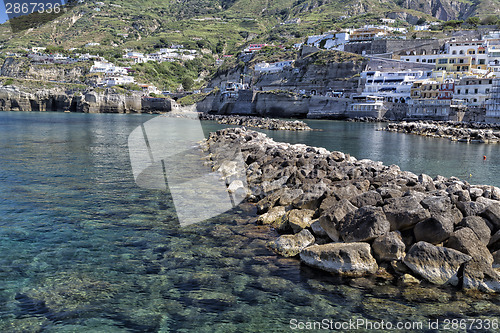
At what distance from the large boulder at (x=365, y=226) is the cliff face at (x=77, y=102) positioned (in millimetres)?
124096

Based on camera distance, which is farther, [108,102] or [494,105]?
[108,102]

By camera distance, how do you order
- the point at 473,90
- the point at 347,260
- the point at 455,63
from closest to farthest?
the point at 347,260 → the point at 473,90 → the point at 455,63

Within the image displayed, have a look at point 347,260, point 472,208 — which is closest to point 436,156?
point 472,208

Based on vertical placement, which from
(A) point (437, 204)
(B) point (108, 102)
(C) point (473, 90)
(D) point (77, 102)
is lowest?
(A) point (437, 204)

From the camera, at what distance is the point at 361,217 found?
11.1 metres

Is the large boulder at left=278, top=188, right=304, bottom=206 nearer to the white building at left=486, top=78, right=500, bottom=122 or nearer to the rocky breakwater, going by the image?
the rocky breakwater

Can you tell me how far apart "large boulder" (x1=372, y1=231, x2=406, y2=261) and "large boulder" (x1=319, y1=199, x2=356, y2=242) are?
133 cm

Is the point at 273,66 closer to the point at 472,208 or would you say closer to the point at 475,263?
the point at 472,208

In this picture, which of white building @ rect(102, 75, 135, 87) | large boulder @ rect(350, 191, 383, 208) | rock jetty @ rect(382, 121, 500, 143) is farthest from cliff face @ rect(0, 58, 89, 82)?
large boulder @ rect(350, 191, 383, 208)

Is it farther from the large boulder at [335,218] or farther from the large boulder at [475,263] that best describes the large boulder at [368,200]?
the large boulder at [475,263]

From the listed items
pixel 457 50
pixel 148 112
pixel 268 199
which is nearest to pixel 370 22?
pixel 457 50

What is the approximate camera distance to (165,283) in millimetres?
9188

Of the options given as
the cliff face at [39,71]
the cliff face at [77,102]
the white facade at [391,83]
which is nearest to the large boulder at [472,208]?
the white facade at [391,83]

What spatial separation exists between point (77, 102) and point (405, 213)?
433ft
